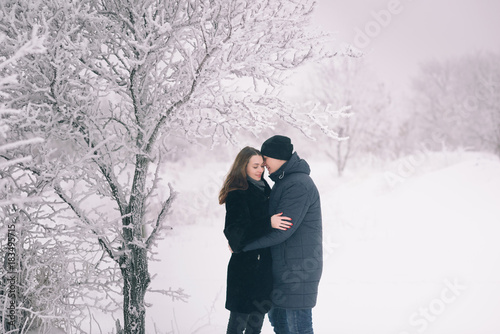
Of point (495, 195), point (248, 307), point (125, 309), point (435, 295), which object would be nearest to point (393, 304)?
point (435, 295)

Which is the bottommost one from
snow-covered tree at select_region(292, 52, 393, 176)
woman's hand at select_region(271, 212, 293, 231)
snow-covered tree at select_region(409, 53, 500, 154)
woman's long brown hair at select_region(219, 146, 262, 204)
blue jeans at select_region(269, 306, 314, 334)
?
blue jeans at select_region(269, 306, 314, 334)

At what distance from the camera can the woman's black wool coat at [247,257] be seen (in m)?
3.21

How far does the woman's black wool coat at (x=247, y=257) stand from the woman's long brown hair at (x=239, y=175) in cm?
5

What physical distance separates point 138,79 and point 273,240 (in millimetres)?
1893

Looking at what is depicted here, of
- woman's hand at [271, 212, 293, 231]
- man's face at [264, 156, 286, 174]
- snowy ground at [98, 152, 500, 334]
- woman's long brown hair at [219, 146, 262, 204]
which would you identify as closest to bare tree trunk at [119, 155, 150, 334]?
snowy ground at [98, 152, 500, 334]

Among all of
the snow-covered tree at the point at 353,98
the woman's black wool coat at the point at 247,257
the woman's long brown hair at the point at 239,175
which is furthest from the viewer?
the snow-covered tree at the point at 353,98

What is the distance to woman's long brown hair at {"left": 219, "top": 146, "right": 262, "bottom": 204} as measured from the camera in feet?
10.9

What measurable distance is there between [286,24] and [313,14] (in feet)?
0.98

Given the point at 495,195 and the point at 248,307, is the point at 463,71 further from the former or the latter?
the point at 248,307

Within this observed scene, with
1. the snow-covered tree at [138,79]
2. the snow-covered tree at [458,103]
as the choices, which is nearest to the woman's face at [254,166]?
the snow-covered tree at [138,79]

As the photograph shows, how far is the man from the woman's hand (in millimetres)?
32

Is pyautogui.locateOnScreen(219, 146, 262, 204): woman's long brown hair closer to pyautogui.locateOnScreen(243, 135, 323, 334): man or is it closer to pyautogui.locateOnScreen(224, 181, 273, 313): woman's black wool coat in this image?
pyautogui.locateOnScreen(224, 181, 273, 313): woman's black wool coat

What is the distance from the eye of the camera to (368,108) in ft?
68.2

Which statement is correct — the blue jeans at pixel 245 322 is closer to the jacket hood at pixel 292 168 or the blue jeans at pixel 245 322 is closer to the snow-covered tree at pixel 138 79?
the snow-covered tree at pixel 138 79
